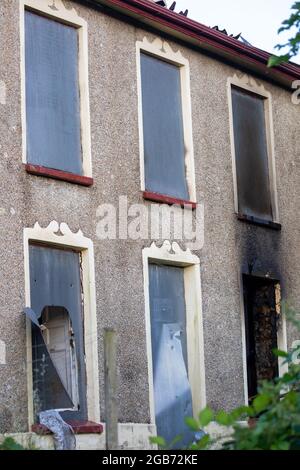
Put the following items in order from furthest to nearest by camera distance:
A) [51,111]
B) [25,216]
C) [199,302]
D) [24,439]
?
[199,302]
[51,111]
[25,216]
[24,439]

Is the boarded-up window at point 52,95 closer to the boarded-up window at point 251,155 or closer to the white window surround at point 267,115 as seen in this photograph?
the white window surround at point 267,115

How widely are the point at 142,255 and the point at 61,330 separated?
1.66m

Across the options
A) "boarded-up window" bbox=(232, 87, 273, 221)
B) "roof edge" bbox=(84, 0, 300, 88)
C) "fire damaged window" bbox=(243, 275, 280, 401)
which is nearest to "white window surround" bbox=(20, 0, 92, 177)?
"roof edge" bbox=(84, 0, 300, 88)

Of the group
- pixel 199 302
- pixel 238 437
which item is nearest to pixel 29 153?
pixel 199 302

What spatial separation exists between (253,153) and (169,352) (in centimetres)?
381

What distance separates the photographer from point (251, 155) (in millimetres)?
17203

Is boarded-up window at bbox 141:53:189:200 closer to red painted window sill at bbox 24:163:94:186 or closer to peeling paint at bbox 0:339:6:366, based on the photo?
red painted window sill at bbox 24:163:94:186

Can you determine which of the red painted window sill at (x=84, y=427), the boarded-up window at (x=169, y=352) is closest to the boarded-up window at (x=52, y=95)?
the boarded-up window at (x=169, y=352)

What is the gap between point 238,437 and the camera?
22.0ft

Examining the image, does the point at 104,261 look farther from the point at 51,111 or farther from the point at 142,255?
the point at 51,111

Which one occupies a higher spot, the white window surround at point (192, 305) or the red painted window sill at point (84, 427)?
the white window surround at point (192, 305)

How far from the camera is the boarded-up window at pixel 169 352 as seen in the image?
14625 millimetres

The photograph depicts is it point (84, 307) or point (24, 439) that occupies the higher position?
point (84, 307)

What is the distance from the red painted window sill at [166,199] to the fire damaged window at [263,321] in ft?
5.97
